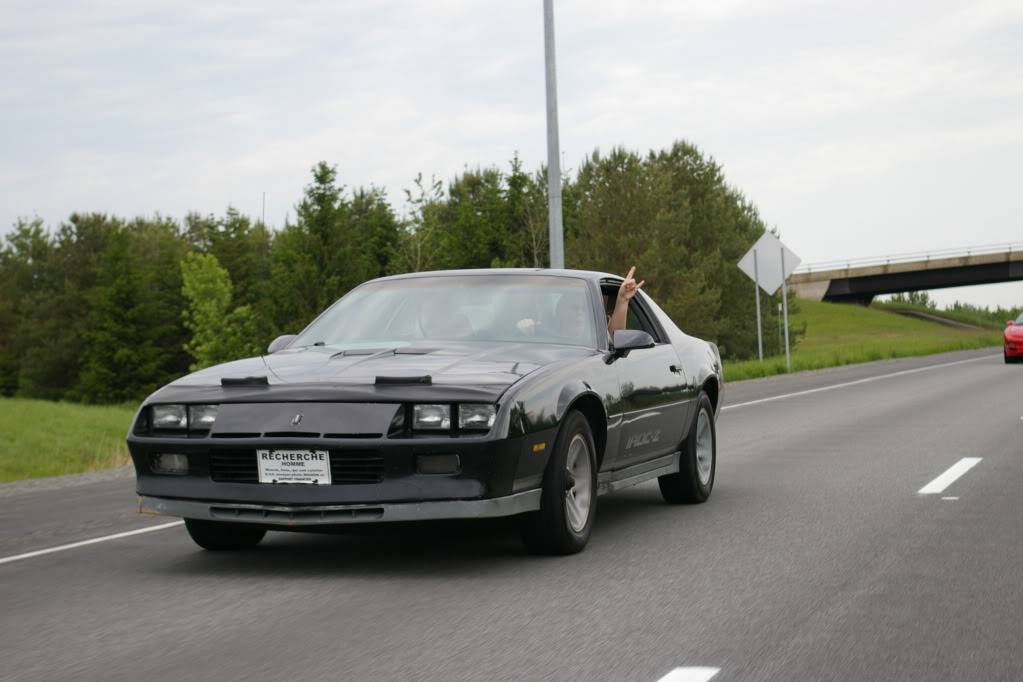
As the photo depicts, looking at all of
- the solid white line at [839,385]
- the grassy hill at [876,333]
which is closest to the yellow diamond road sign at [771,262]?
the solid white line at [839,385]

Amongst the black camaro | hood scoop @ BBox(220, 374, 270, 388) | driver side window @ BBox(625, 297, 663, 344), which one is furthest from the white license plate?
driver side window @ BBox(625, 297, 663, 344)

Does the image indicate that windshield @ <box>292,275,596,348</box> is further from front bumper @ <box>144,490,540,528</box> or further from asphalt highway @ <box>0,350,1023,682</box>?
front bumper @ <box>144,490,540,528</box>

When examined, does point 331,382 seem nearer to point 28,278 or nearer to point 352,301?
point 352,301

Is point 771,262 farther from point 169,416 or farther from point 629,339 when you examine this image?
point 169,416

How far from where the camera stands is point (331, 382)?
650cm

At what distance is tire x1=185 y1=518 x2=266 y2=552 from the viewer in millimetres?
7199

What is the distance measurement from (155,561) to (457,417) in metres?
1.94

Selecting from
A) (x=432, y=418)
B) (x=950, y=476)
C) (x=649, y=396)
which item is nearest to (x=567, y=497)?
(x=432, y=418)

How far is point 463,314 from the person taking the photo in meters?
7.80

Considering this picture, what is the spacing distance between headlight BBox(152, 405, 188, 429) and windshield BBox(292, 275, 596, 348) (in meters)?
1.23

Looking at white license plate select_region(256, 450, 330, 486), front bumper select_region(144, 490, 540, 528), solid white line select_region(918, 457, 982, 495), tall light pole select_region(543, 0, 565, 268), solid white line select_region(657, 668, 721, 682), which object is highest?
tall light pole select_region(543, 0, 565, 268)

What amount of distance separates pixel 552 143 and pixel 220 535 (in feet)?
54.7

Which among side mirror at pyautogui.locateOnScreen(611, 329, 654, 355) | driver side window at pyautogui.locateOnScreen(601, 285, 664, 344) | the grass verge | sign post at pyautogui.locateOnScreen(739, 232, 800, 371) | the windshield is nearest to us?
side mirror at pyautogui.locateOnScreen(611, 329, 654, 355)

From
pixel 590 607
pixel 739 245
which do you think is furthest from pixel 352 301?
pixel 739 245
